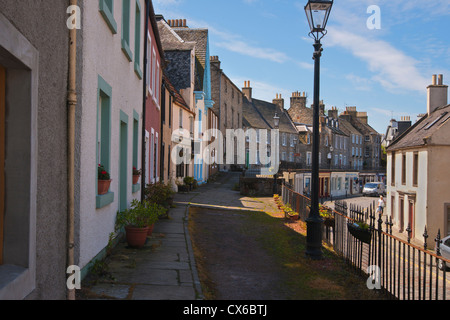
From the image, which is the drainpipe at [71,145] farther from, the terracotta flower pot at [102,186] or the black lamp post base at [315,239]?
Answer: the black lamp post base at [315,239]

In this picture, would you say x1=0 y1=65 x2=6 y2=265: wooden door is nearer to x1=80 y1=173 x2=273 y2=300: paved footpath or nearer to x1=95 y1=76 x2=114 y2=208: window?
x1=80 y1=173 x2=273 y2=300: paved footpath

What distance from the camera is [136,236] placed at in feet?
26.3

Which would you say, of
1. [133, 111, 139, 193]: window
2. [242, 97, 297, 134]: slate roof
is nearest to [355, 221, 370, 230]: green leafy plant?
[133, 111, 139, 193]: window

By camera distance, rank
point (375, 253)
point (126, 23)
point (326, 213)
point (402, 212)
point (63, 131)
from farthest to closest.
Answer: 1. point (402, 212)
2. point (326, 213)
3. point (126, 23)
4. point (375, 253)
5. point (63, 131)

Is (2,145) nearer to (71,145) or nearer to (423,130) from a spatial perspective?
(71,145)

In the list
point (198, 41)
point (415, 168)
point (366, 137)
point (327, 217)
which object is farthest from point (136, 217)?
point (366, 137)

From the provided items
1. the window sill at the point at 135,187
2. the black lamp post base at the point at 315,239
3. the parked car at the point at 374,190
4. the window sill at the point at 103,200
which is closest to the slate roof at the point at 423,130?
the black lamp post base at the point at 315,239

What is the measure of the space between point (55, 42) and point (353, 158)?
78560 millimetres

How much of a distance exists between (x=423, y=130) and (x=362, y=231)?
21.1 m

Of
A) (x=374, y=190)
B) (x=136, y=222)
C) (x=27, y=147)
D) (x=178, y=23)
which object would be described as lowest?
(x=374, y=190)

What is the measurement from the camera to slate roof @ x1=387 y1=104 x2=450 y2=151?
24.1 m

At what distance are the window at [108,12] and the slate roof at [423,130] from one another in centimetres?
2098
